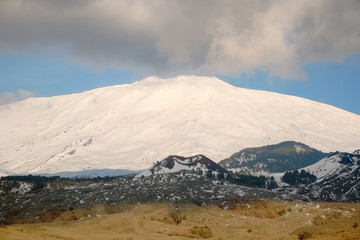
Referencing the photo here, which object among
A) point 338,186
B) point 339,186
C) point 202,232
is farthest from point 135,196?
point 338,186

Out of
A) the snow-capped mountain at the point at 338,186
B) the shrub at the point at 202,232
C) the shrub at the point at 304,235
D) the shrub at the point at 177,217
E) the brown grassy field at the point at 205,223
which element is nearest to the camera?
the shrub at the point at 304,235

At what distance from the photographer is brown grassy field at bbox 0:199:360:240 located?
2825 inches

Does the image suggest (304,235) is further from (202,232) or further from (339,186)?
(339,186)

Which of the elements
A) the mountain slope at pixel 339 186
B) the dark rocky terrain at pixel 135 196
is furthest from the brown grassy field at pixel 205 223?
the mountain slope at pixel 339 186

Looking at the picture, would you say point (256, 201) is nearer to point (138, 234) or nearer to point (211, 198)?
point (211, 198)

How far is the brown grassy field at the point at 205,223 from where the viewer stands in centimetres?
7175

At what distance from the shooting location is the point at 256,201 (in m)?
128

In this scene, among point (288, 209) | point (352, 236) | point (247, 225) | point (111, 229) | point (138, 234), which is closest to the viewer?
point (352, 236)

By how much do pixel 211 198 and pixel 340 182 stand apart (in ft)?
233

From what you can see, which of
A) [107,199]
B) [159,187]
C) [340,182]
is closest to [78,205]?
[107,199]

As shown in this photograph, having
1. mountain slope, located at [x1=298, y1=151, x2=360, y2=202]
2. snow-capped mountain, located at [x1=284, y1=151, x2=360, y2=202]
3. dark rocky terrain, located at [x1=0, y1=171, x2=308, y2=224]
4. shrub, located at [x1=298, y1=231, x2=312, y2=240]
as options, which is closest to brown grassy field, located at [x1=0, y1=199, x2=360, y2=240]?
shrub, located at [x1=298, y1=231, x2=312, y2=240]

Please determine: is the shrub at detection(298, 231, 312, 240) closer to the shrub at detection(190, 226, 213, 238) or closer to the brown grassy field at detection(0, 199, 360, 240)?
the brown grassy field at detection(0, 199, 360, 240)

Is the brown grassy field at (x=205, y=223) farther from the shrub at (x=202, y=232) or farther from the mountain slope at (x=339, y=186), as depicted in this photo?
the mountain slope at (x=339, y=186)

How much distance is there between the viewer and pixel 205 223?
98.7m
